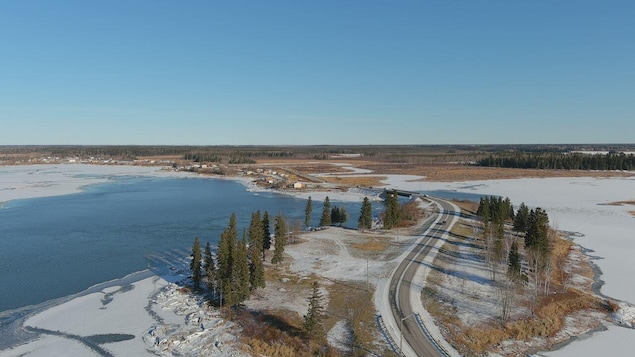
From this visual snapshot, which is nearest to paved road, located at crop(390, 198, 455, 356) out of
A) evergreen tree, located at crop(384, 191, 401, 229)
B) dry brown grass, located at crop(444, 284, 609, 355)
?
dry brown grass, located at crop(444, 284, 609, 355)

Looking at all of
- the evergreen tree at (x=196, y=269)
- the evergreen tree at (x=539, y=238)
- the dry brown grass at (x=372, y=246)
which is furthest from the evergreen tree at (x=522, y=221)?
the evergreen tree at (x=196, y=269)

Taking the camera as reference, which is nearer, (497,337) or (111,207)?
(497,337)

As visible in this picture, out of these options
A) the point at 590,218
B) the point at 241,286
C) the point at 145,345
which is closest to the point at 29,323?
the point at 145,345

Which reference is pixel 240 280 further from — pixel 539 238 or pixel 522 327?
pixel 539 238

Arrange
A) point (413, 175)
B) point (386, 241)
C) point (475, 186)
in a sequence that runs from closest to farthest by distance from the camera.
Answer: point (386, 241), point (475, 186), point (413, 175)

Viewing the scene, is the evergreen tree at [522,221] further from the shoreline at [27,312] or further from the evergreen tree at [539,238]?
the shoreline at [27,312]

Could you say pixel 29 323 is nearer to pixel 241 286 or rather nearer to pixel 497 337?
pixel 241 286
